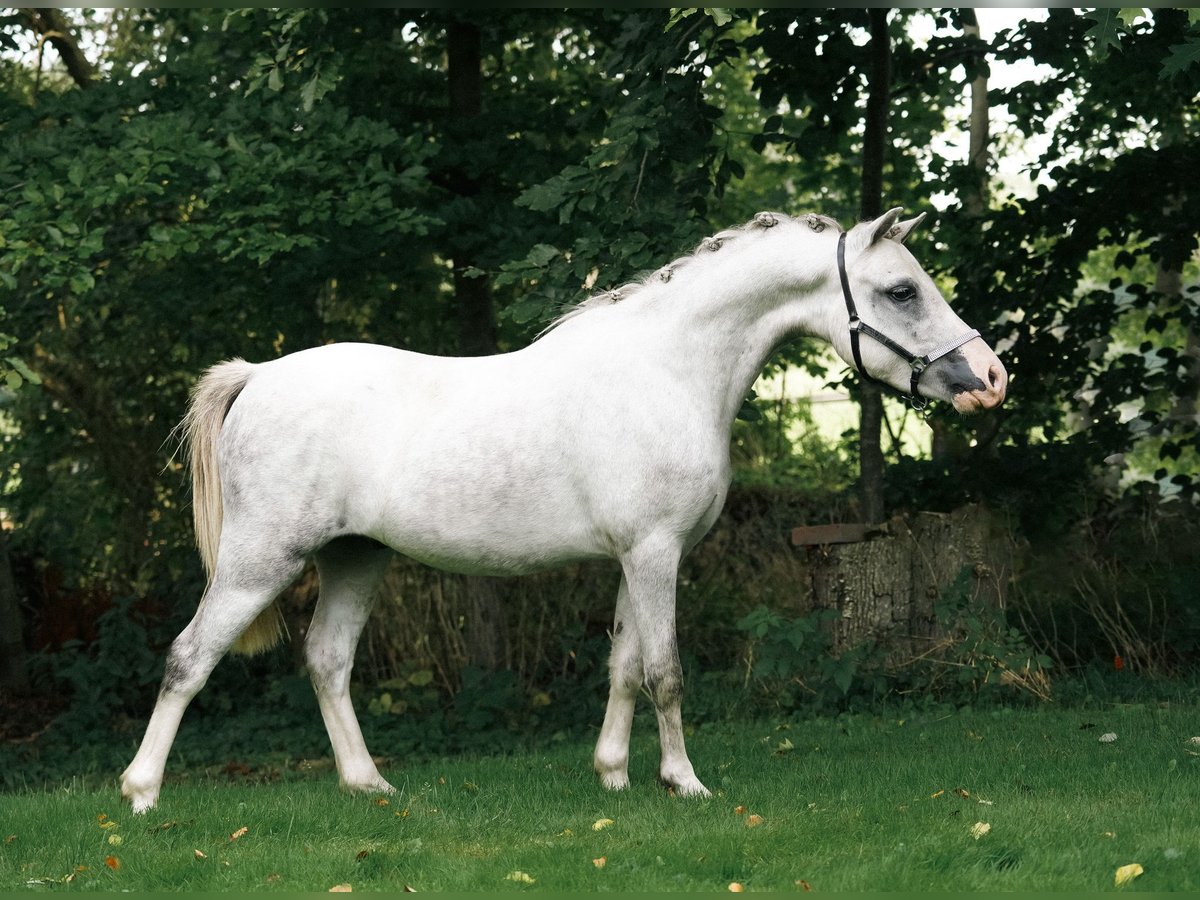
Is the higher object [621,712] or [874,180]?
[874,180]

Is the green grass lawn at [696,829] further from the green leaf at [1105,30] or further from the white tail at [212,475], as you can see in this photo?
the green leaf at [1105,30]

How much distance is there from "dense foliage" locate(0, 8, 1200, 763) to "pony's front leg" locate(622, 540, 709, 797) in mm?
1809

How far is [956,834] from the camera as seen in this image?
446cm

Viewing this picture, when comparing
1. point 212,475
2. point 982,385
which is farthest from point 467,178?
point 982,385

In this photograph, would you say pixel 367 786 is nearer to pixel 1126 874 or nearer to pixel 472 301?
pixel 1126 874

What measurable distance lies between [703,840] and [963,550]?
15.2ft

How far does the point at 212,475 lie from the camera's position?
6.04 metres

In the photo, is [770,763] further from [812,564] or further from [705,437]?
[812,564]

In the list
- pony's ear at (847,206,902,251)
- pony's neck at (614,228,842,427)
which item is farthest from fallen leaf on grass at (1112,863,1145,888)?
pony's ear at (847,206,902,251)

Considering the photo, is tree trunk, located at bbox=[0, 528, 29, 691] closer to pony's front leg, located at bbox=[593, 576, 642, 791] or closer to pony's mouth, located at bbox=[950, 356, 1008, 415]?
pony's front leg, located at bbox=[593, 576, 642, 791]

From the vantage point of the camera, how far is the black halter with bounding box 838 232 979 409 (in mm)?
5469

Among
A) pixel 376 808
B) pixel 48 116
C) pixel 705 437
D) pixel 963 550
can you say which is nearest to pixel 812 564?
pixel 963 550

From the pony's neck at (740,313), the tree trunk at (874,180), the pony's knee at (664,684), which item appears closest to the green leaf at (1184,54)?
the pony's neck at (740,313)

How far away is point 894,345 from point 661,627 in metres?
1.47
